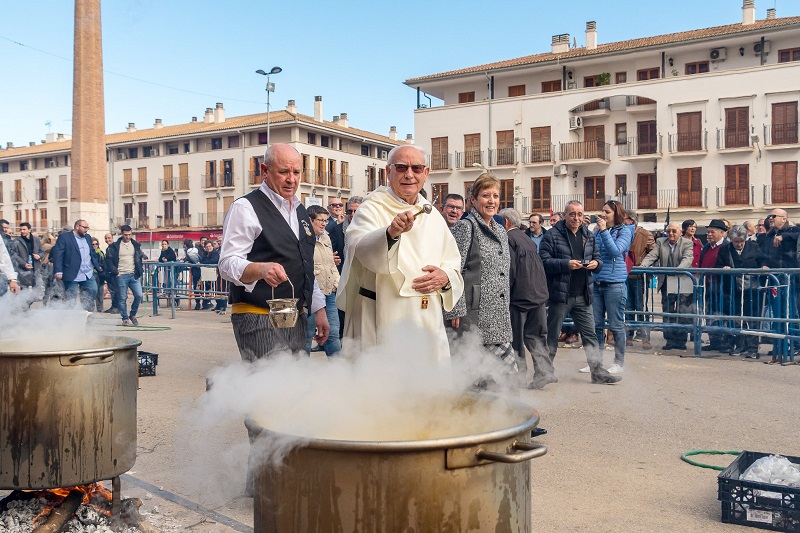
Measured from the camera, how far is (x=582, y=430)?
6.30 meters

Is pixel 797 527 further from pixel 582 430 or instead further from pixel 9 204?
pixel 9 204

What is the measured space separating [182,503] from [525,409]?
2.66m

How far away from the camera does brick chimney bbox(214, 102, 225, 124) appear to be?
237 ft

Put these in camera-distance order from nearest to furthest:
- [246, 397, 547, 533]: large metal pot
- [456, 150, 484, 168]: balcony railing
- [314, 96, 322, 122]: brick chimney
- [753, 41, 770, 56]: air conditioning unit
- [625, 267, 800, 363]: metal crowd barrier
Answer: [246, 397, 547, 533]: large metal pot < [625, 267, 800, 363]: metal crowd barrier < [753, 41, 770, 56]: air conditioning unit < [456, 150, 484, 168]: balcony railing < [314, 96, 322, 122]: brick chimney

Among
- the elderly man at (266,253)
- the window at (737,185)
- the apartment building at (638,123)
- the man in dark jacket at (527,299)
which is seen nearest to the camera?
the elderly man at (266,253)

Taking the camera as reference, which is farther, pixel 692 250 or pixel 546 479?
pixel 692 250

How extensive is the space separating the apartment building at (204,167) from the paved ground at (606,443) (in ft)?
176

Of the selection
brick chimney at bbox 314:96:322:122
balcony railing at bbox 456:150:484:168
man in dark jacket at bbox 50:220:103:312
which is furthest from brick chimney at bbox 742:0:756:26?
man in dark jacket at bbox 50:220:103:312

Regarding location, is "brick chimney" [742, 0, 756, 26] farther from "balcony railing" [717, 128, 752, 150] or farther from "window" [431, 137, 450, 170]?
"window" [431, 137, 450, 170]

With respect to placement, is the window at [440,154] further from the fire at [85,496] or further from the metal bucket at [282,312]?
the fire at [85,496]

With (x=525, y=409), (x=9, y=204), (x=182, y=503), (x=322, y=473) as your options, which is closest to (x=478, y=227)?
(x=182, y=503)

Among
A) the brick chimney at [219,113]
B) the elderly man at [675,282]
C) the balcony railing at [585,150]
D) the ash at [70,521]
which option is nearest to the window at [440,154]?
the balcony railing at [585,150]

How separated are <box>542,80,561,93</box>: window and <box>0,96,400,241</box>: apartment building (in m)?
16.8

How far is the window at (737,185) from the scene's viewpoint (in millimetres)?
41719
